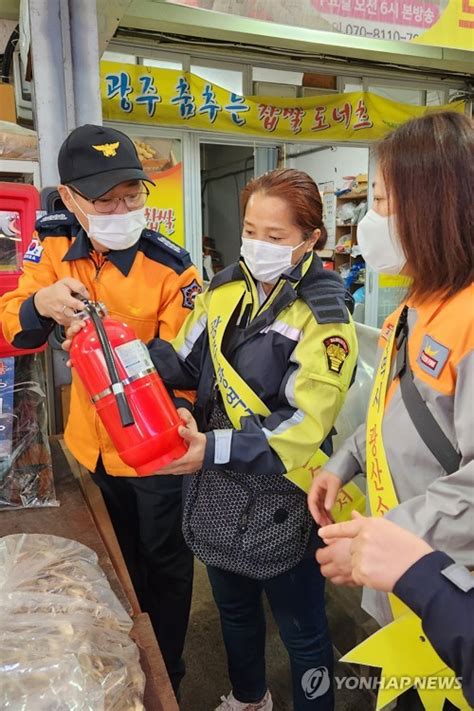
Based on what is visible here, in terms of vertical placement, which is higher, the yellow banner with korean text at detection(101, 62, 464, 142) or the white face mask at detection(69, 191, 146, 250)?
the yellow banner with korean text at detection(101, 62, 464, 142)

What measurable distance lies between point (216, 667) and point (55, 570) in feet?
4.16

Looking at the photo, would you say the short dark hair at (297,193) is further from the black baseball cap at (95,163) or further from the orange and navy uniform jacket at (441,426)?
the orange and navy uniform jacket at (441,426)

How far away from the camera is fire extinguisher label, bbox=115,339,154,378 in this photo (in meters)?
1.07

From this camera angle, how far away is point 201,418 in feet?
4.74

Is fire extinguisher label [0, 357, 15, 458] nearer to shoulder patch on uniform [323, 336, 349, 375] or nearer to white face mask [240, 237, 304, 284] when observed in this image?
white face mask [240, 237, 304, 284]

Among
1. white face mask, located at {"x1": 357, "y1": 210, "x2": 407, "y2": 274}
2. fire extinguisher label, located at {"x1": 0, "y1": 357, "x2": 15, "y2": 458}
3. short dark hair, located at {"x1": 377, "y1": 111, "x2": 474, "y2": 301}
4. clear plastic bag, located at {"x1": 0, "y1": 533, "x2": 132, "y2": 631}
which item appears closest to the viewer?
short dark hair, located at {"x1": 377, "y1": 111, "x2": 474, "y2": 301}

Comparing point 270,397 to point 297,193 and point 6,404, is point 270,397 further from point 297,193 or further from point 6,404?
point 6,404

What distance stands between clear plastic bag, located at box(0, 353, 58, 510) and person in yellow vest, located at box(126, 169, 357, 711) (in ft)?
1.43

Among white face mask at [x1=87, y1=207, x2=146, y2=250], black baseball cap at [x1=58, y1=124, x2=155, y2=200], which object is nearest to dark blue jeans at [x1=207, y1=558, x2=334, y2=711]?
white face mask at [x1=87, y1=207, x2=146, y2=250]

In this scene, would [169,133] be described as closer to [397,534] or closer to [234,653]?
[234,653]

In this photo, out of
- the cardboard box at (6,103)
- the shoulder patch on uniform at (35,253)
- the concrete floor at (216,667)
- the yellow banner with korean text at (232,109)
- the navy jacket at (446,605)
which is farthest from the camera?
the yellow banner with korean text at (232,109)

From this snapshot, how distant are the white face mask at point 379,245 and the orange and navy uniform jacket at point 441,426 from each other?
15cm

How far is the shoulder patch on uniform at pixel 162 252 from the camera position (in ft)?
4.84

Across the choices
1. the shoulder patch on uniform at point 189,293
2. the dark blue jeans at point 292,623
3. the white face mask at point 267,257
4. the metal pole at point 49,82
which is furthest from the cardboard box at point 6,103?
the dark blue jeans at point 292,623
